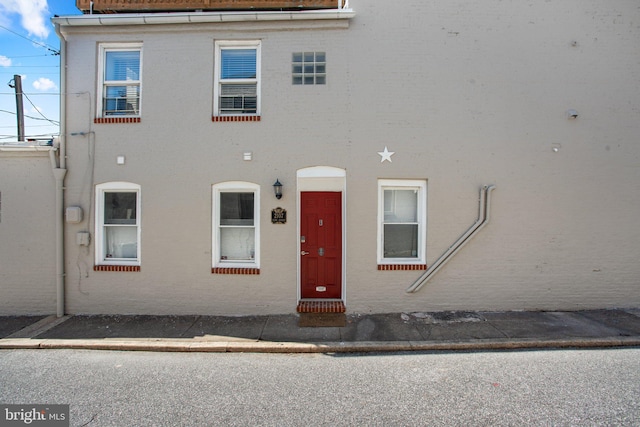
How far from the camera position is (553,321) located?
6016mm

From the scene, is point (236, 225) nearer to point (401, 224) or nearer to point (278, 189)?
point (278, 189)

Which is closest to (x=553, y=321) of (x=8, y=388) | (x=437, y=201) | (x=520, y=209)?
(x=520, y=209)

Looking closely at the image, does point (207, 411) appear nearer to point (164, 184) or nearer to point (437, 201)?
point (164, 184)

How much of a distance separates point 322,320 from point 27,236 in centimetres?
622

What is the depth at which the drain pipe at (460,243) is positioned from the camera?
6434 mm

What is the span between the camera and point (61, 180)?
6.56 m

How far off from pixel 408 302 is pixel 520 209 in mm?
2952

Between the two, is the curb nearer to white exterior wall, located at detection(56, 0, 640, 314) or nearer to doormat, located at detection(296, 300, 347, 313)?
doormat, located at detection(296, 300, 347, 313)

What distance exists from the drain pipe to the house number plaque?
9.28ft

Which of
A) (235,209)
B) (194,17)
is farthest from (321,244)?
(194,17)

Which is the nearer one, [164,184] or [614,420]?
[614,420]

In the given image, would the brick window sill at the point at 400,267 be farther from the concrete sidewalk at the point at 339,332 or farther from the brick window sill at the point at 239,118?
the brick window sill at the point at 239,118

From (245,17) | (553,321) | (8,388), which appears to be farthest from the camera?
(245,17)

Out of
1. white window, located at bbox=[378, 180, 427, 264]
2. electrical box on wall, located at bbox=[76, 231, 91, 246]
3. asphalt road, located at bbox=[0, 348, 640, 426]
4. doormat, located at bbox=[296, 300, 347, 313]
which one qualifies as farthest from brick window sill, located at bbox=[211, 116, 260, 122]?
asphalt road, located at bbox=[0, 348, 640, 426]
